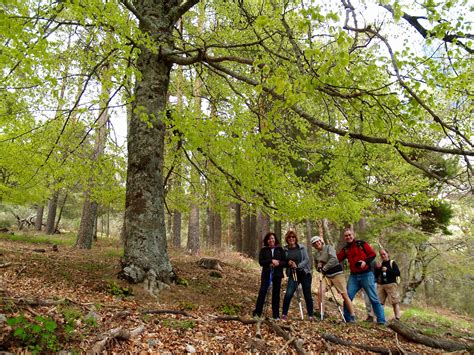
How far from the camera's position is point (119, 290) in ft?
19.2

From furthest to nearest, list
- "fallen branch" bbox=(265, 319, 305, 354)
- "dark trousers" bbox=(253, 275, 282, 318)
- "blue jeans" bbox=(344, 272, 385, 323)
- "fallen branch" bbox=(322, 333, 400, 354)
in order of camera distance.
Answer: "blue jeans" bbox=(344, 272, 385, 323) < "dark trousers" bbox=(253, 275, 282, 318) < "fallen branch" bbox=(322, 333, 400, 354) < "fallen branch" bbox=(265, 319, 305, 354)

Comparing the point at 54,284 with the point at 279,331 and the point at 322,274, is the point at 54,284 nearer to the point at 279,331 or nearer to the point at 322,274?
the point at 279,331

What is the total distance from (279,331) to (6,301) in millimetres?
3489

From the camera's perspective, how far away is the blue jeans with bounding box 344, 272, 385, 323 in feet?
23.5

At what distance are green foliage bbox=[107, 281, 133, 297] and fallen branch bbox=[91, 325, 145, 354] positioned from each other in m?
1.93

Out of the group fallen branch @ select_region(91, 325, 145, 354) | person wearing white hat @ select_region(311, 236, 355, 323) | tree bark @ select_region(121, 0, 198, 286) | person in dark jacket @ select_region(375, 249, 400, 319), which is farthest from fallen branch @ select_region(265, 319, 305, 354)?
person in dark jacket @ select_region(375, 249, 400, 319)

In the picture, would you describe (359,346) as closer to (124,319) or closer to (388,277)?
(124,319)

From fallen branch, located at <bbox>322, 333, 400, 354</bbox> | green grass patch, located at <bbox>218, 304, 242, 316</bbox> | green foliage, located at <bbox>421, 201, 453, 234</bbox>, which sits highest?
green foliage, located at <bbox>421, 201, 453, 234</bbox>

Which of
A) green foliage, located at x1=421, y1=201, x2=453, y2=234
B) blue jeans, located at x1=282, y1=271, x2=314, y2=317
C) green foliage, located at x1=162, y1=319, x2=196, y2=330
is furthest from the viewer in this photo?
green foliage, located at x1=421, y1=201, x2=453, y2=234

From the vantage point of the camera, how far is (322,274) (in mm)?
7629

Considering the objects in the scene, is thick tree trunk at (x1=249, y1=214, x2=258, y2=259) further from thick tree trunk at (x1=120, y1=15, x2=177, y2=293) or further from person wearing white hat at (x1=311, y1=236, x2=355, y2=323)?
thick tree trunk at (x1=120, y1=15, x2=177, y2=293)

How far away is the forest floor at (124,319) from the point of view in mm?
3369

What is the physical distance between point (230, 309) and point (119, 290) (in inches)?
81.4

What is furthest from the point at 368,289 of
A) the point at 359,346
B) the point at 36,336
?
the point at 36,336
